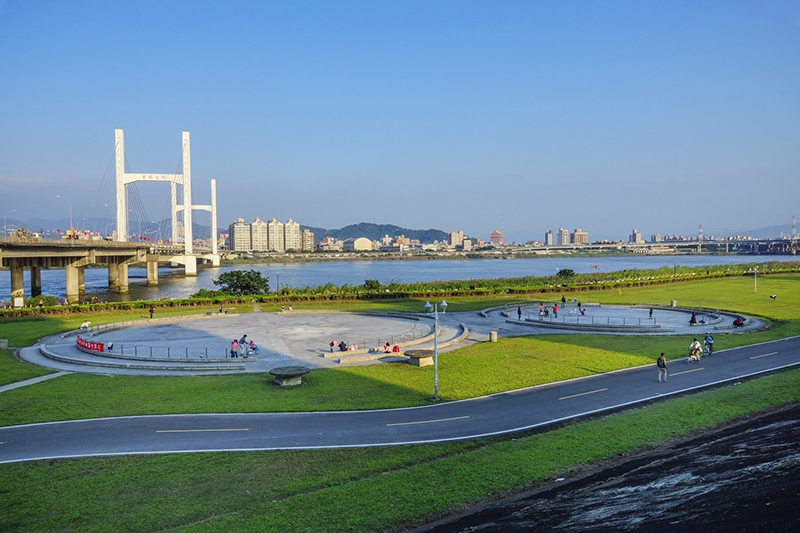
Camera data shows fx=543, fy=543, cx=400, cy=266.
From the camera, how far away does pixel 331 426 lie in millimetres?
17031

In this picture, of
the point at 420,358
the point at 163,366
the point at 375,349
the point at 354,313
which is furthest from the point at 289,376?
the point at 354,313

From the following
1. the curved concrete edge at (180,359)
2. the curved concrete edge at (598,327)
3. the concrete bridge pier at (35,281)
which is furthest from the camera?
the concrete bridge pier at (35,281)

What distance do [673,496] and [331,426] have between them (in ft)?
32.0

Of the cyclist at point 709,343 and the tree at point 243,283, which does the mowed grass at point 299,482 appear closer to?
the cyclist at point 709,343

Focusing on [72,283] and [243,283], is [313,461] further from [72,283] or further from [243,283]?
[72,283]

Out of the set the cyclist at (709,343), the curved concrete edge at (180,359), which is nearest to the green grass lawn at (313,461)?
the curved concrete edge at (180,359)

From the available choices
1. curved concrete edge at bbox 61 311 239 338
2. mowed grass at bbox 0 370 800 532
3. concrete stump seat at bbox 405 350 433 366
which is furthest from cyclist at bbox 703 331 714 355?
curved concrete edge at bbox 61 311 239 338

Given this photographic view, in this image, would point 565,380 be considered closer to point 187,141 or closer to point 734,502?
point 734,502

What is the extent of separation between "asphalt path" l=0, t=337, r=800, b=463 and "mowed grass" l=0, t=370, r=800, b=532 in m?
0.80

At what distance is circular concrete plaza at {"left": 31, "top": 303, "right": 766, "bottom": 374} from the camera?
2814 cm

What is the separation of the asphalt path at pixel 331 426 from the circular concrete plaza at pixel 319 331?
7895 mm

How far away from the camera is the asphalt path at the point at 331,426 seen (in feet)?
50.3

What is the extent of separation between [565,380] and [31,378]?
23.0 metres

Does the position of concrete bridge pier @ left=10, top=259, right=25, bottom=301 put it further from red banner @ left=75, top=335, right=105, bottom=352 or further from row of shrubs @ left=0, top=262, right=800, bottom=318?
red banner @ left=75, top=335, right=105, bottom=352
